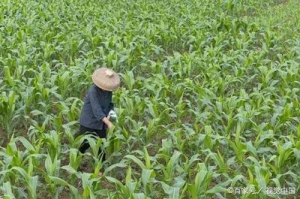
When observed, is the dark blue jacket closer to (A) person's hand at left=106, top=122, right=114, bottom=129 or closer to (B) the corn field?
(A) person's hand at left=106, top=122, right=114, bottom=129

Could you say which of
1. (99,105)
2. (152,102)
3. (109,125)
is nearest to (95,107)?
→ (99,105)

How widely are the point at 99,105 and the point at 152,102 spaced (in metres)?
1.21

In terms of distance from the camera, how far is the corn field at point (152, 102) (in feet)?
13.6

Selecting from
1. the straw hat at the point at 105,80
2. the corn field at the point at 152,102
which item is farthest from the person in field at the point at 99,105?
the corn field at the point at 152,102

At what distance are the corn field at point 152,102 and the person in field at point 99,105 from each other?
6.8 inches

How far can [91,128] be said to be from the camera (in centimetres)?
473

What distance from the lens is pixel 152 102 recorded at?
18.6 ft

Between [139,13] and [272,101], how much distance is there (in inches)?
243

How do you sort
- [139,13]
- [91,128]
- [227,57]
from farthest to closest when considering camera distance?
[139,13]
[227,57]
[91,128]

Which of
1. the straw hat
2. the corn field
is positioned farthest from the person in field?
the corn field

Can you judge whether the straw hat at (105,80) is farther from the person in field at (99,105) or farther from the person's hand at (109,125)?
the person's hand at (109,125)

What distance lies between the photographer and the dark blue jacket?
458cm

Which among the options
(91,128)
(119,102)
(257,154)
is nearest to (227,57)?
(119,102)

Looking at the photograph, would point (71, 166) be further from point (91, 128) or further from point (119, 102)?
point (119, 102)
